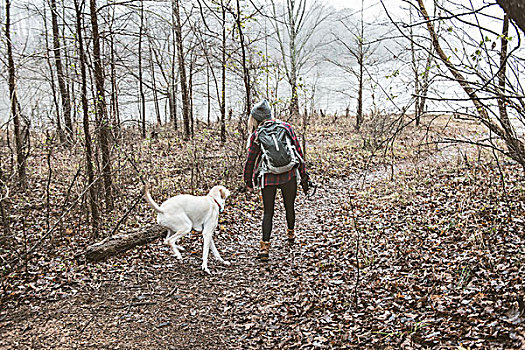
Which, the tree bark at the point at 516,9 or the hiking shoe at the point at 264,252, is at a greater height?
the tree bark at the point at 516,9

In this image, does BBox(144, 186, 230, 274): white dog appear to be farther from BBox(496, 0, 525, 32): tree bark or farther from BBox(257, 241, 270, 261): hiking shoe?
BBox(496, 0, 525, 32): tree bark

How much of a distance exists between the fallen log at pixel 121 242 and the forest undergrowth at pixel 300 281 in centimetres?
14

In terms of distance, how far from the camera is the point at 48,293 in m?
4.84

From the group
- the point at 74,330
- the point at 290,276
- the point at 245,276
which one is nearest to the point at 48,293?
the point at 74,330

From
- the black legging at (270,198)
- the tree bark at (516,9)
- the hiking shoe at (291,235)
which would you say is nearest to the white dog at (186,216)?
the black legging at (270,198)

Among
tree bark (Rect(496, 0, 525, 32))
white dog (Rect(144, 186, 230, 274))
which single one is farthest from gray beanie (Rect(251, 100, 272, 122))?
tree bark (Rect(496, 0, 525, 32))

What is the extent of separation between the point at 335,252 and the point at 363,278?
1.08 meters

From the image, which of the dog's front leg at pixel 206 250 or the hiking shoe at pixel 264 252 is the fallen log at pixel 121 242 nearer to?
the dog's front leg at pixel 206 250

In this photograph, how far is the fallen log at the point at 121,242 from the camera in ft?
18.6

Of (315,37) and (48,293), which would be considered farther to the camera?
(315,37)

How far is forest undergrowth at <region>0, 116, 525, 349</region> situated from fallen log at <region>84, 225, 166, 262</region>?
0.48 feet

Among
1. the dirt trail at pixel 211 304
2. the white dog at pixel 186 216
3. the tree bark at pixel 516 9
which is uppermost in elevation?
the tree bark at pixel 516 9

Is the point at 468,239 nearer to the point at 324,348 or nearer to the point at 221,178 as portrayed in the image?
the point at 324,348

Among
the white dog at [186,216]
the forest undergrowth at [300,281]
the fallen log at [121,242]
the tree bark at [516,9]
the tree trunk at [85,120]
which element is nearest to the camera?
the tree bark at [516,9]
